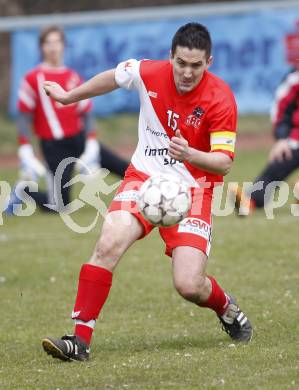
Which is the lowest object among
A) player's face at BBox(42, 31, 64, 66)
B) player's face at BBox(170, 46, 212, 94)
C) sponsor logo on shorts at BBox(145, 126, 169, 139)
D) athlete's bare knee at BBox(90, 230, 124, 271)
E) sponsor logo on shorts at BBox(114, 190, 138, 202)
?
player's face at BBox(42, 31, 64, 66)

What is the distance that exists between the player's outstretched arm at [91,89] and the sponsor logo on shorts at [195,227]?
0.94 metres

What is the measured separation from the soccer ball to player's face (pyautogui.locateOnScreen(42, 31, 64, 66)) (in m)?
6.04

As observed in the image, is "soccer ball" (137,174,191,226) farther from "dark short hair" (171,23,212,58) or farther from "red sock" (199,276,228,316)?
"dark short hair" (171,23,212,58)

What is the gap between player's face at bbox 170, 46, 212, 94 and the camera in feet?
19.4

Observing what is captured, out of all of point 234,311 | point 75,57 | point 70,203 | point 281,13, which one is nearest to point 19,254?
point 70,203

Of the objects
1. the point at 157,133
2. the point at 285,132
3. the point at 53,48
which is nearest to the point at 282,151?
the point at 285,132

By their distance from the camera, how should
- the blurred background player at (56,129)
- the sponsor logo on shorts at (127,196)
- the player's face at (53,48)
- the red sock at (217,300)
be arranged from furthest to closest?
1. the blurred background player at (56,129)
2. the player's face at (53,48)
3. the red sock at (217,300)
4. the sponsor logo on shorts at (127,196)

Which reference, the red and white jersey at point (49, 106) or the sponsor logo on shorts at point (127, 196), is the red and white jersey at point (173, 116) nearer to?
the sponsor logo on shorts at point (127, 196)

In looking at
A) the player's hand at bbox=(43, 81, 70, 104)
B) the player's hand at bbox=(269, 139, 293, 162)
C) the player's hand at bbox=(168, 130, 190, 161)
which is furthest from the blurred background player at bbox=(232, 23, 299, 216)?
the player's hand at bbox=(168, 130, 190, 161)

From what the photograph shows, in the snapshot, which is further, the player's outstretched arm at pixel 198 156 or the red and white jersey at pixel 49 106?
the red and white jersey at pixel 49 106

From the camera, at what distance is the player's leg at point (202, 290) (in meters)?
5.96

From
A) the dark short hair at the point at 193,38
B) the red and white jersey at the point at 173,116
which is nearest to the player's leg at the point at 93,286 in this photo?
the red and white jersey at the point at 173,116

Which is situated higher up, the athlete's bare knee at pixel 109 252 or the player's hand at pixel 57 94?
the player's hand at pixel 57 94

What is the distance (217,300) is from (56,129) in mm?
6176
